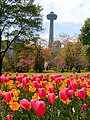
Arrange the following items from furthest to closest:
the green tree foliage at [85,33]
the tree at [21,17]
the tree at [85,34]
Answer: the green tree foliage at [85,33]
the tree at [85,34]
the tree at [21,17]

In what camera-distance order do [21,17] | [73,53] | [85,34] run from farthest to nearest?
1. [73,53]
2. [85,34]
3. [21,17]

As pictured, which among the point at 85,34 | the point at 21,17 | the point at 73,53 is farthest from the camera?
the point at 73,53

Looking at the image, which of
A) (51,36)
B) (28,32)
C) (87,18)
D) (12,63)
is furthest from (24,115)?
(51,36)

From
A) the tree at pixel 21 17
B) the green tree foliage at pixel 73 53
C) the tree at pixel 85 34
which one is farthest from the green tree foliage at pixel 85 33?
the tree at pixel 21 17

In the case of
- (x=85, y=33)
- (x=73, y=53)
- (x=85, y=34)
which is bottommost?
(x=73, y=53)

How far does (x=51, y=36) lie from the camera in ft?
636

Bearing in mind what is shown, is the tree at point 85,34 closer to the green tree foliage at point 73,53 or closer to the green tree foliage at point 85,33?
the green tree foliage at point 85,33

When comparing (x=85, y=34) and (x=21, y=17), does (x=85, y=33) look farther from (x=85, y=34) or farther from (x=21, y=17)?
(x=21, y=17)

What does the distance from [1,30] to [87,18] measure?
37.0 metres

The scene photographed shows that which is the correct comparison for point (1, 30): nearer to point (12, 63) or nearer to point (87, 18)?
point (12, 63)

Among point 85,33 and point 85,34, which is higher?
point 85,33

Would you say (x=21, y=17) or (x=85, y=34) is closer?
(x=21, y=17)

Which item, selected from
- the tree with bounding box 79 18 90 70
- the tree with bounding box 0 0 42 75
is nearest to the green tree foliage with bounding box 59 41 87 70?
the tree with bounding box 79 18 90 70

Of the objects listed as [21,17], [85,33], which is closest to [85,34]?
[85,33]
